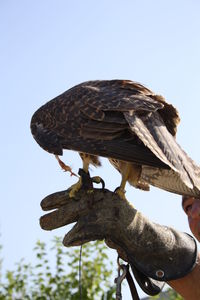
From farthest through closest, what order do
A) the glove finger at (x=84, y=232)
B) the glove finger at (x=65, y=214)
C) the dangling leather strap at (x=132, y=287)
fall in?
the glove finger at (x=65, y=214) < the glove finger at (x=84, y=232) < the dangling leather strap at (x=132, y=287)

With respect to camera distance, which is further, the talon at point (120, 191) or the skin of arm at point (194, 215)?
the talon at point (120, 191)

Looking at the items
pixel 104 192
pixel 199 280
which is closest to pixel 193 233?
pixel 199 280

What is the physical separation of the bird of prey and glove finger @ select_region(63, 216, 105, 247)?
0.76 ft

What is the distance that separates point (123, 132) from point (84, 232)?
0.78 m

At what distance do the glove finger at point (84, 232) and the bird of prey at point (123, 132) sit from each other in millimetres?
232

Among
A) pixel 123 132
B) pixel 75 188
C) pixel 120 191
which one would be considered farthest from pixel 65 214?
pixel 123 132

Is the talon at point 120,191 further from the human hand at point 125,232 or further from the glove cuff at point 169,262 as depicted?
the glove cuff at point 169,262

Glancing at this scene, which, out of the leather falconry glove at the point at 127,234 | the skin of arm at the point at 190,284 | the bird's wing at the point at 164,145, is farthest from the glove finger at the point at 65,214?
the skin of arm at the point at 190,284

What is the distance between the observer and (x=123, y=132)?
4.54 m

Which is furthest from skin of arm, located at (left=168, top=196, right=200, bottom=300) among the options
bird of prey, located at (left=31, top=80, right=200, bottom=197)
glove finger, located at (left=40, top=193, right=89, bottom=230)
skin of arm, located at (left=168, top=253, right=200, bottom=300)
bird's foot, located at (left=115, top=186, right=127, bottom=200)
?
glove finger, located at (left=40, top=193, right=89, bottom=230)

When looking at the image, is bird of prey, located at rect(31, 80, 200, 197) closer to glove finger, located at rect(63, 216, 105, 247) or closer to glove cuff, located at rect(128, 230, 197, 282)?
glove finger, located at rect(63, 216, 105, 247)

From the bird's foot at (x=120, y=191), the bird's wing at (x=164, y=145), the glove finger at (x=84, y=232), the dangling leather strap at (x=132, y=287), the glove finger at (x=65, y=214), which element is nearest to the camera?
the dangling leather strap at (x=132, y=287)

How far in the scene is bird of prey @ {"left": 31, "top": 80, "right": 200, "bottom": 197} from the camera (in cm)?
434

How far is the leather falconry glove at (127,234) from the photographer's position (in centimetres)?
402
